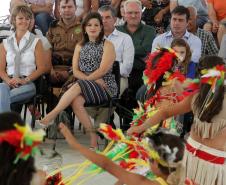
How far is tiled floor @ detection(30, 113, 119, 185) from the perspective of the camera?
16.8 ft

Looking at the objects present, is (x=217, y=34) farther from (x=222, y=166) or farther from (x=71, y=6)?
(x=222, y=166)

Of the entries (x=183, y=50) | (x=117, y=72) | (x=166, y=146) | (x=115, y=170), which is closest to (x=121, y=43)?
(x=117, y=72)

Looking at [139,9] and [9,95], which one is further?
[139,9]

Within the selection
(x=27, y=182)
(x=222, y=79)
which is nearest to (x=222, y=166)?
(x=222, y=79)

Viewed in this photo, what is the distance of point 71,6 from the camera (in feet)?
24.4

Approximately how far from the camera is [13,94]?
6.68 meters

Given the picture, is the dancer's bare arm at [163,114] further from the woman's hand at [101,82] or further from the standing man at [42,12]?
the standing man at [42,12]

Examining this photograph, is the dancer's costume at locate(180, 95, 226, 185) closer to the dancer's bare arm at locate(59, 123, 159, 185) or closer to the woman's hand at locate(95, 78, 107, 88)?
the dancer's bare arm at locate(59, 123, 159, 185)

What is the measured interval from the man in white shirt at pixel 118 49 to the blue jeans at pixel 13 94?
0.70 metres

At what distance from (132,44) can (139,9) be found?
636 millimetres

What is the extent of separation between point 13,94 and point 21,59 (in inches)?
18.7

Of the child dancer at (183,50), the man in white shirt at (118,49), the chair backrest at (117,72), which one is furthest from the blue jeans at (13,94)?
the child dancer at (183,50)

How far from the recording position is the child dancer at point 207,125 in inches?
165

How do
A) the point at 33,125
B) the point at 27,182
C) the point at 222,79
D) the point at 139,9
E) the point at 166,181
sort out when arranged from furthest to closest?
the point at 139,9
the point at 33,125
the point at 222,79
the point at 166,181
the point at 27,182
